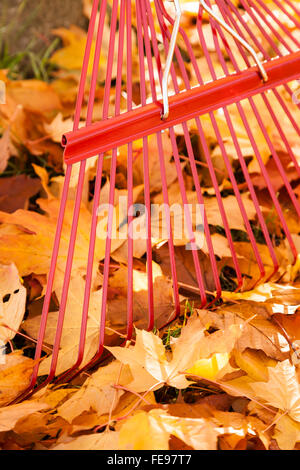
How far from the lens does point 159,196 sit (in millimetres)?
1242

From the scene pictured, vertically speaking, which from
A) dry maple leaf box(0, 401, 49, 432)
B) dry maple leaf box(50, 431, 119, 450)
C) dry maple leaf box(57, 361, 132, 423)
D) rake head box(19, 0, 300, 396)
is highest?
rake head box(19, 0, 300, 396)

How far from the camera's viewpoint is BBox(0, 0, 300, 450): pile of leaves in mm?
768

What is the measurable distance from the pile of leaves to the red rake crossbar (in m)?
0.26

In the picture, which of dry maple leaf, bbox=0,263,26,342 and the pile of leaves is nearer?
the pile of leaves

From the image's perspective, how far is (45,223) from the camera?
106 cm

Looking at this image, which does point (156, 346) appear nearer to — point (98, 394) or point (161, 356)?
point (161, 356)

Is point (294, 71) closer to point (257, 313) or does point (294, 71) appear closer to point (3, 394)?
point (257, 313)

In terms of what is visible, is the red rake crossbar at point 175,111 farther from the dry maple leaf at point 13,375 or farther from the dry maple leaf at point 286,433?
the dry maple leaf at point 286,433

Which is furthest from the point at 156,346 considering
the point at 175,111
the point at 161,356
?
the point at 175,111

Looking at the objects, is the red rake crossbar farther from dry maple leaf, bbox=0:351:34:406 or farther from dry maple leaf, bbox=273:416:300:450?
dry maple leaf, bbox=273:416:300:450

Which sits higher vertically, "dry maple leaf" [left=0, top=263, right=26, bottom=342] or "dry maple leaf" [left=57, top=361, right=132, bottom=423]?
"dry maple leaf" [left=0, top=263, right=26, bottom=342]

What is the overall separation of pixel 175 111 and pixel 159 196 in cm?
40

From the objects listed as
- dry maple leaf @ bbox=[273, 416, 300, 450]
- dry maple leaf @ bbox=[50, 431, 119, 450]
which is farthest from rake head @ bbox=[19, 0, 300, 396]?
dry maple leaf @ bbox=[273, 416, 300, 450]

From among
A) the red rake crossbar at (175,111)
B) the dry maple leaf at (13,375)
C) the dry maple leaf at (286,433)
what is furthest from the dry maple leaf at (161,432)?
the red rake crossbar at (175,111)
